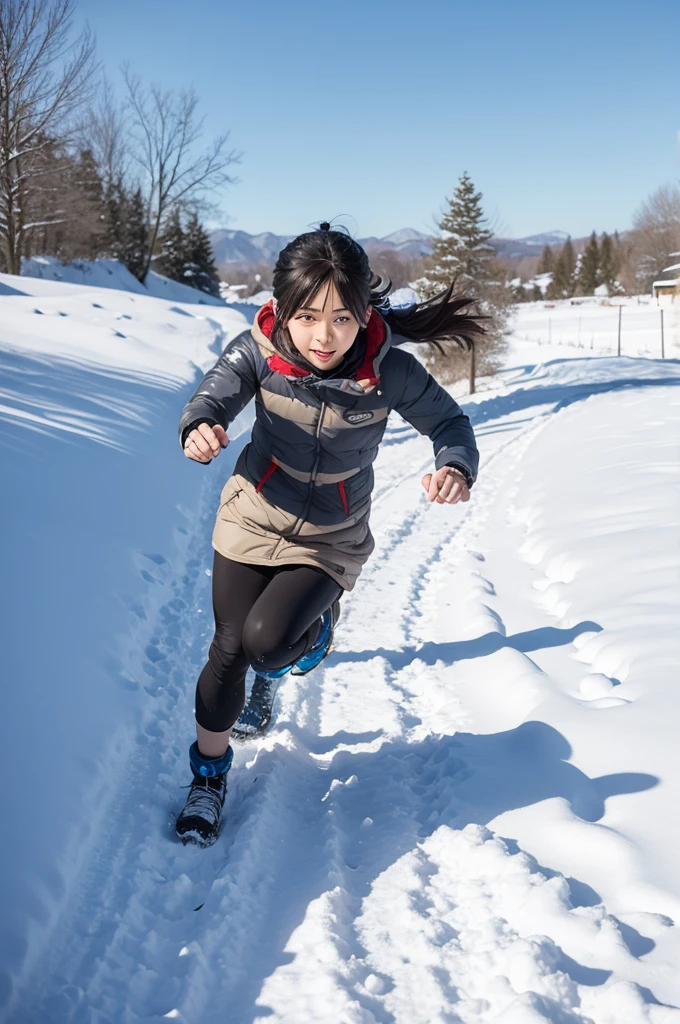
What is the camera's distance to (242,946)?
2.01 m

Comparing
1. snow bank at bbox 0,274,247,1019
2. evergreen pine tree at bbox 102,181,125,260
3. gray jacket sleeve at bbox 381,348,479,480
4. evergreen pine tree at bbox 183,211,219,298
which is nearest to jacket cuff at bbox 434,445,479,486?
gray jacket sleeve at bbox 381,348,479,480

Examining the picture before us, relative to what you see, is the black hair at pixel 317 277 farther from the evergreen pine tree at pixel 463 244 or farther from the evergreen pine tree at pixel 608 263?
the evergreen pine tree at pixel 608 263

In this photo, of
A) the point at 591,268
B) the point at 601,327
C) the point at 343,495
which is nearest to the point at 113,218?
the point at 601,327

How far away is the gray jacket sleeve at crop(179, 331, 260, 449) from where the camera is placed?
235 centimetres

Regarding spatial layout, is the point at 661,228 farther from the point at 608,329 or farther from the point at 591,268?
the point at 591,268

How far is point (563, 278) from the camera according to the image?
99.2 metres

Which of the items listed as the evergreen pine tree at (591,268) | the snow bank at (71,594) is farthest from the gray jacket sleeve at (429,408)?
the evergreen pine tree at (591,268)

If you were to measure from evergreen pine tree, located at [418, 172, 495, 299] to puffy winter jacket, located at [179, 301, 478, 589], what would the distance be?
83.9 ft

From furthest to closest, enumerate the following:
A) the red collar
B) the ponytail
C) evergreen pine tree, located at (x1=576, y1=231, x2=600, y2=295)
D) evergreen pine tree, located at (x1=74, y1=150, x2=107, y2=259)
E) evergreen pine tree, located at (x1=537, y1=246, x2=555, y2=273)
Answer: evergreen pine tree, located at (x1=537, y1=246, x2=555, y2=273)
evergreen pine tree, located at (x1=576, y1=231, x2=600, y2=295)
evergreen pine tree, located at (x1=74, y1=150, x2=107, y2=259)
the ponytail
the red collar

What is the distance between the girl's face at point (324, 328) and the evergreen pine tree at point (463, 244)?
25.8 meters

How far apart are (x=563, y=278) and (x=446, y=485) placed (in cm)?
10649

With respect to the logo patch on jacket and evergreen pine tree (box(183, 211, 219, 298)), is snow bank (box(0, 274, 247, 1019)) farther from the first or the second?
evergreen pine tree (box(183, 211, 219, 298))

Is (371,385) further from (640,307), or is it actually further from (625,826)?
(640,307)

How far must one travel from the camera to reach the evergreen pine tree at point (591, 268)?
92.6 m
